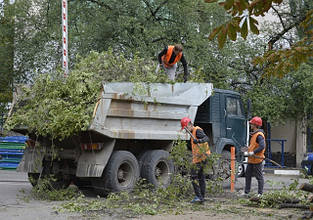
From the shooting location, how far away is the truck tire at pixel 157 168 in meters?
10.6

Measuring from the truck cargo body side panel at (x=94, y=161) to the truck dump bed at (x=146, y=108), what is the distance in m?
0.29

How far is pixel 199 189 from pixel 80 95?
8.91ft

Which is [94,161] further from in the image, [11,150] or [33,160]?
[11,150]

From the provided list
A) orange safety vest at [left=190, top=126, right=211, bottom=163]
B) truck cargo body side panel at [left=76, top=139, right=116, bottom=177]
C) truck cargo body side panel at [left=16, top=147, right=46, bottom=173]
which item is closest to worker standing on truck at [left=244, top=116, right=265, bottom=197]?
orange safety vest at [left=190, top=126, right=211, bottom=163]

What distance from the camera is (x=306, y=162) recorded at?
15.1 meters

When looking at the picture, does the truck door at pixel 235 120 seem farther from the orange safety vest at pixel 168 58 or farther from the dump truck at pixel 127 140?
the orange safety vest at pixel 168 58

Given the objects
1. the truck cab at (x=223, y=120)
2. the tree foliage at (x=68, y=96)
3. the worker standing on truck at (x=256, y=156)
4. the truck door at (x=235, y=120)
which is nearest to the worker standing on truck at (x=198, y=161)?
the worker standing on truck at (x=256, y=156)

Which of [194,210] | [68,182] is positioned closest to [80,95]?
[68,182]

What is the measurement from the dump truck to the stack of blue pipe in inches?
229

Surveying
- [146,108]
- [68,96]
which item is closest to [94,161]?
[68,96]

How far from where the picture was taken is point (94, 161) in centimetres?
968

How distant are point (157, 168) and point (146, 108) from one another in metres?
1.37

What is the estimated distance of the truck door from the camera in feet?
40.9

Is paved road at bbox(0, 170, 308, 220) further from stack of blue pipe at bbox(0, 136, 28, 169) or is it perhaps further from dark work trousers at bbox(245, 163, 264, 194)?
stack of blue pipe at bbox(0, 136, 28, 169)
